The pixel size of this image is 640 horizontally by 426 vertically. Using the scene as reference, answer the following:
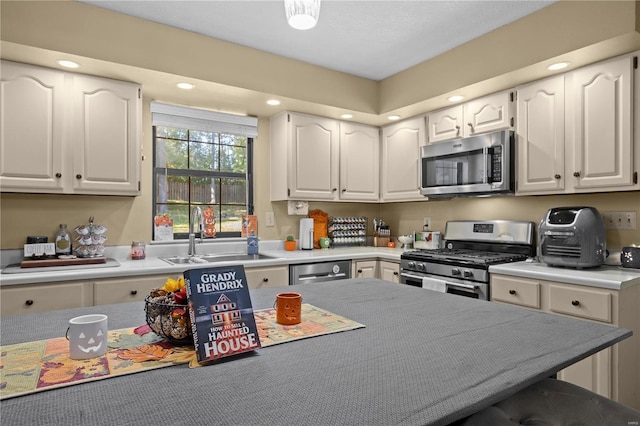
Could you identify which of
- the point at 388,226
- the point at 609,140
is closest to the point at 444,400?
the point at 609,140

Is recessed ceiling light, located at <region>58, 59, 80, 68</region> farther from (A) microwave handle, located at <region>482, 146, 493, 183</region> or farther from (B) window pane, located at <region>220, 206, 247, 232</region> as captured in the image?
(A) microwave handle, located at <region>482, 146, 493, 183</region>

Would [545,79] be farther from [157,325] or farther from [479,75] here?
[157,325]

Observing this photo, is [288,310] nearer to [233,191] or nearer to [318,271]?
[318,271]

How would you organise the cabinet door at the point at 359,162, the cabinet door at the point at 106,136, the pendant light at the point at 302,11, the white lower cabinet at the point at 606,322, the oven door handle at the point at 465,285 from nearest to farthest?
the pendant light at the point at 302,11 < the white lower cabinet at the point at 606,322 < the cabinet door at the point at 106,136 < the oven door handle at the point at 465,285 < the cabinet door at the point at 359,162

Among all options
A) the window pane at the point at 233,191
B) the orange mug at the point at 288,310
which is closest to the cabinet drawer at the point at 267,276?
the window pane at the point at 233,191

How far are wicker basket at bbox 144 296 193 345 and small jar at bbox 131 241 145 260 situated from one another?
2194 mm

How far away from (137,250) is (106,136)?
88 cm

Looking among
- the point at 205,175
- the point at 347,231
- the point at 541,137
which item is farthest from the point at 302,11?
the point at 347,231

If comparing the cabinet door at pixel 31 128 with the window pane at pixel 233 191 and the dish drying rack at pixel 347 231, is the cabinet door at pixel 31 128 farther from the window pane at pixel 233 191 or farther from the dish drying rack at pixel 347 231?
the dish drying rack at pixel 347 231

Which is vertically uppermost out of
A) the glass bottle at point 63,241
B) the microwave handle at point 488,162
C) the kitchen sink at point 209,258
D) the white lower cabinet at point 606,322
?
the microwave handle at point 488,162

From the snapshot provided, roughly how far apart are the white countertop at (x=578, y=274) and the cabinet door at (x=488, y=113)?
108 cm

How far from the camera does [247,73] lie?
296cm

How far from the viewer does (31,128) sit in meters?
2.40

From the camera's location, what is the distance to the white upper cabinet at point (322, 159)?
347 centimetres
